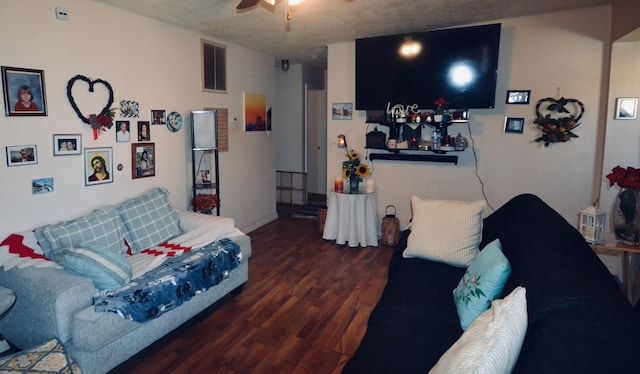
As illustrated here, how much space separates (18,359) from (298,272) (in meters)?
2.25

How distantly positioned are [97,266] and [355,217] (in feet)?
9.10

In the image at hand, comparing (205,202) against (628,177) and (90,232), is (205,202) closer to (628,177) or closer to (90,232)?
(90,232)

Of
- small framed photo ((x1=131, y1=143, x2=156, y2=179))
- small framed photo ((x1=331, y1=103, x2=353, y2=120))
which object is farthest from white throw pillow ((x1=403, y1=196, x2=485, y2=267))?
small framed photo ((x1=131, y1=143, x2=156, y2=179))

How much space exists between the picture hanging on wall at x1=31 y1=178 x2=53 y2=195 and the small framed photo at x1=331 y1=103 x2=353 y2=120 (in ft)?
10.2

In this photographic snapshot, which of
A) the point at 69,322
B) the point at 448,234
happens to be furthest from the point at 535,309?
the point at 69,322

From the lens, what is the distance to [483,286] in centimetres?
174

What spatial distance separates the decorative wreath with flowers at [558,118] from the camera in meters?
3.56

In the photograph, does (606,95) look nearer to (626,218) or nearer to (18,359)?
(626,218)

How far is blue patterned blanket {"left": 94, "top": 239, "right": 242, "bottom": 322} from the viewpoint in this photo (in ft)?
7.08

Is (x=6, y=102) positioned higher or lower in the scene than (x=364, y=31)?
lower

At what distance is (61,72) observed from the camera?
9.15 feet

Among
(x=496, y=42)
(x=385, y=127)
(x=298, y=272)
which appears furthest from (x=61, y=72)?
(x=496, y=42)

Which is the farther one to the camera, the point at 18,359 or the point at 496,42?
the point at 496,42

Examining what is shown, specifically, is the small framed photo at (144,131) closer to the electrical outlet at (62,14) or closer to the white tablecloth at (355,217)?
the electrical outlet at (62,14)
